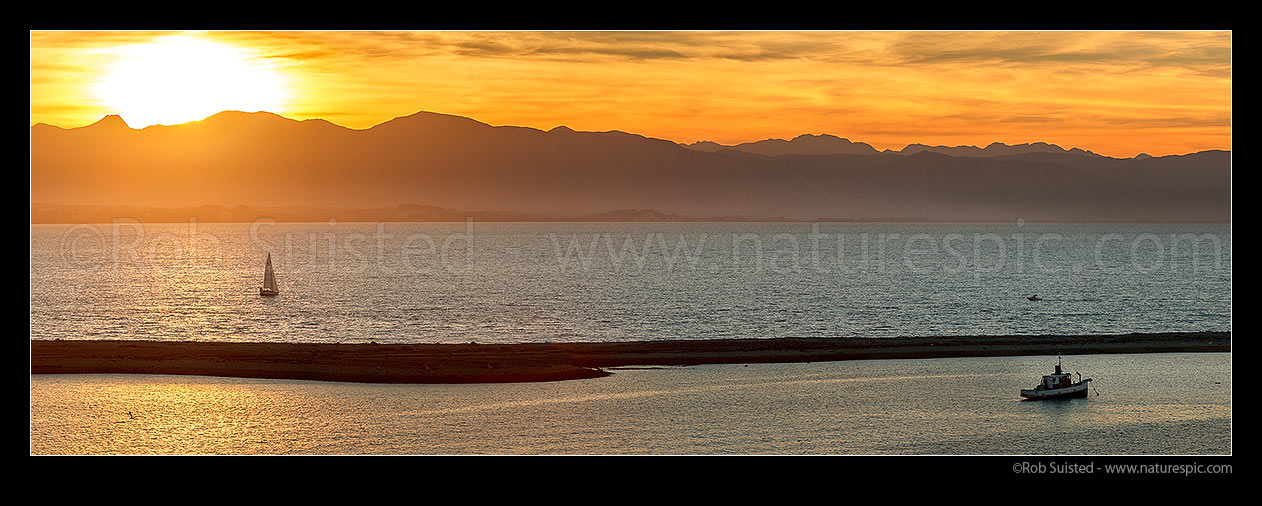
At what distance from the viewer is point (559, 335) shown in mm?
74438

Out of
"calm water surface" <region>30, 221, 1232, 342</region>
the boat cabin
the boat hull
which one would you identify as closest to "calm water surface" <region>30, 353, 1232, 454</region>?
the boat hull

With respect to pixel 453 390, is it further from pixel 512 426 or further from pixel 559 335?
pixel 559 335

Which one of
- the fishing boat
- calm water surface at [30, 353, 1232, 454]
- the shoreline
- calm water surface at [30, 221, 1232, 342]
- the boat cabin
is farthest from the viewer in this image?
calm water surface at [30, 221, 1232, 342]

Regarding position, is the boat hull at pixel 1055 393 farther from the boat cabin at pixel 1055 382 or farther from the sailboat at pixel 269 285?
the sailboat at pixel 269 285

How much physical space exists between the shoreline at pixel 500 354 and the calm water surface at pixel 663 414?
1.78m

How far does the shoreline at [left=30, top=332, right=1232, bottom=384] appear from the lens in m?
50.3

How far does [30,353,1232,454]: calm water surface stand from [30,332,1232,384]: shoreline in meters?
1.78

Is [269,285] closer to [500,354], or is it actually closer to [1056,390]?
[500,354]

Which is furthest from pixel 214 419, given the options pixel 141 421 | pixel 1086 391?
pixel 1086 391

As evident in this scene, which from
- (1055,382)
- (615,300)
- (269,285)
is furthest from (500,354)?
(269,285)

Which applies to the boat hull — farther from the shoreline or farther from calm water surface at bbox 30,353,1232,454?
the shoreline

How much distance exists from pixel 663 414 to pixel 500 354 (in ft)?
53.9

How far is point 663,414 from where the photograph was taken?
4088 cm

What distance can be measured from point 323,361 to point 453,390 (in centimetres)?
928
